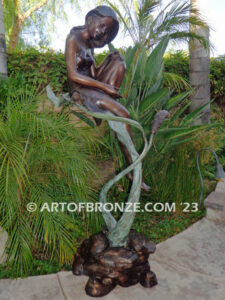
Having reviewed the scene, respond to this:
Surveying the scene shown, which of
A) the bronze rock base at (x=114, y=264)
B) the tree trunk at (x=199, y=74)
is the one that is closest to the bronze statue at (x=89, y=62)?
the bronze rock base at (x=114, y=264)

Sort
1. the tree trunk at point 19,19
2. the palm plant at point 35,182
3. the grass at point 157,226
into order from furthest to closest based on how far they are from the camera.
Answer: the tree trunk at point 19,19 < the grass at point 157,226 < the palm plant at point 35,182

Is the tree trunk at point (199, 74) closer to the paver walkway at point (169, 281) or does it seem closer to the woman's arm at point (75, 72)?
the paver walkway at point (169, 281)

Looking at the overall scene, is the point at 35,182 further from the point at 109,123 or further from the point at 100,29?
the point at 100,29

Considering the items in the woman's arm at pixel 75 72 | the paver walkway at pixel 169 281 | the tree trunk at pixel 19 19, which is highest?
the tree trunk at pixel 19 19

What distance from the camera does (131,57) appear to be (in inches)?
131

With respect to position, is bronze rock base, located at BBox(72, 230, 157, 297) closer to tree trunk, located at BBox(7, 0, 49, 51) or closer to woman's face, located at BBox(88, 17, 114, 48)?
woman's face, located at BBox(88, 17, 114, 48)

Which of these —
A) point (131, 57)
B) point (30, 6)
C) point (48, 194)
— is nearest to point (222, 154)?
point (131, 57)

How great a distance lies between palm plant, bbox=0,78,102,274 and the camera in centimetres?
197

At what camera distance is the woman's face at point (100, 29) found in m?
1.65

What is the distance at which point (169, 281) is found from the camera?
1902mm

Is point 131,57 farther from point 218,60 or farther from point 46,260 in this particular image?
point 218,60

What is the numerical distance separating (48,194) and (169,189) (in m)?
1.51

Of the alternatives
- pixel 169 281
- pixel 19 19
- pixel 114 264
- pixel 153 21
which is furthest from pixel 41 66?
pixel 19 19

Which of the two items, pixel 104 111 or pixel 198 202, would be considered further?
pixel 198 202
